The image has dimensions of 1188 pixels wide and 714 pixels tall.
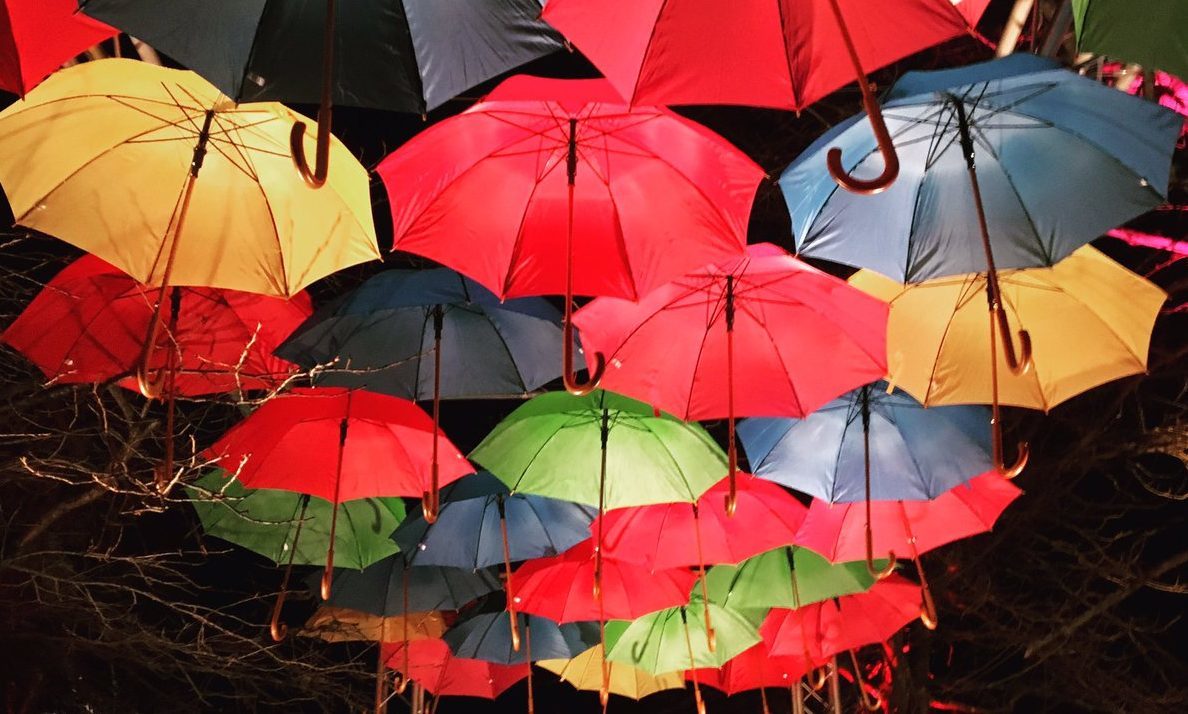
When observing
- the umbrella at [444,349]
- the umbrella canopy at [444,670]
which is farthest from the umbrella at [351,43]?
the umbrella canopy at [444,670]

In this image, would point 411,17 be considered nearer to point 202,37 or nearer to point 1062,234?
point 202,37

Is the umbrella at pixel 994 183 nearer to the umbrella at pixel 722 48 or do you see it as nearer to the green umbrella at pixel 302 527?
the umbrella at pixel 722 48

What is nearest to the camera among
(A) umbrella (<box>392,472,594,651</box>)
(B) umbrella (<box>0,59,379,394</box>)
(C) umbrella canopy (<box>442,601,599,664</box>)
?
(B) umbrella (<box>0,59,379,394</box>)

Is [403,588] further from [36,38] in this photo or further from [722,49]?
[722,49]

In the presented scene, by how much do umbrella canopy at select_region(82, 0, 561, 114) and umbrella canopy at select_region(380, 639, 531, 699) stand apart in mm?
5466

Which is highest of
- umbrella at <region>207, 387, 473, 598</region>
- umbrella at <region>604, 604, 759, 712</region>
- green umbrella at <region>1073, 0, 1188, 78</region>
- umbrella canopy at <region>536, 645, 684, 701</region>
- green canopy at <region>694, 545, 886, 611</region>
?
green umbrella at <region>1073, 0, 1188, 78</region>

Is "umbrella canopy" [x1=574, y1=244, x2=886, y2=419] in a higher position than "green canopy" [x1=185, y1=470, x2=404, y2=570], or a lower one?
higher

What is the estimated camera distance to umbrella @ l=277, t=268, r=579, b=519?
5773 mm

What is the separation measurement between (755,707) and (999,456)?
10976mm

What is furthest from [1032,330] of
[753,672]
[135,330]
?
[135,330]

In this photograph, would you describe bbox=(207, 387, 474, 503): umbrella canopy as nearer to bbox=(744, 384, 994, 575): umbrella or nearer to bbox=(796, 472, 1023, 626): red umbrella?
bbox=(744, 384, 994, 575): umbrella

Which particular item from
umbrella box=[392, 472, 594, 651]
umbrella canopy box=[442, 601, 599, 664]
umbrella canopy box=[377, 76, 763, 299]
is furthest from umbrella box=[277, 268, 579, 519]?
umbrella canopy box=[442, 601, 599, 664]

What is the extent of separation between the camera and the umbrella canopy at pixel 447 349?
19.1ft

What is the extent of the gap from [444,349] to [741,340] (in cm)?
166
